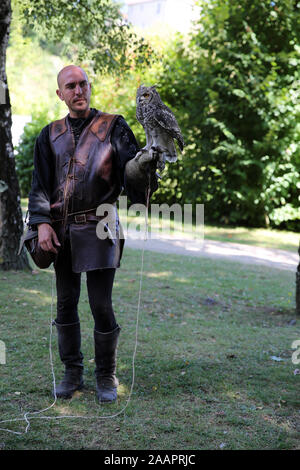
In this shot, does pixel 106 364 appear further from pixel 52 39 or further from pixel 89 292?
pixel 52 39

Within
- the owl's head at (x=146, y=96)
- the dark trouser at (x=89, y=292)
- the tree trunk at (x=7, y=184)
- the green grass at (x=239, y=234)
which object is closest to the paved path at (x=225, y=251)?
the green grass at (x=239, y=234)

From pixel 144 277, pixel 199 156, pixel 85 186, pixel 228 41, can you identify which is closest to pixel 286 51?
pixel 228 41

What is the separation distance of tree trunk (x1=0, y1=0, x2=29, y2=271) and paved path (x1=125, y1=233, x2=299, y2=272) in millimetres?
3459

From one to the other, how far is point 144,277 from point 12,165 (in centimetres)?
263

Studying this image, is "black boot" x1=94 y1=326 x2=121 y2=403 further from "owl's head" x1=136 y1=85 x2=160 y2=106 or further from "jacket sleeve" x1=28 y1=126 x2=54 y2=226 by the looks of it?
"owl's head" x1=136 y1=85 x2=160 y2=106

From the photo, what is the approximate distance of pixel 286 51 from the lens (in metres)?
13.0

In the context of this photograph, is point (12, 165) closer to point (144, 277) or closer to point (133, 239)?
point (144, 277)

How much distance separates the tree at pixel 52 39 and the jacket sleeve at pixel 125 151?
3.72 meters

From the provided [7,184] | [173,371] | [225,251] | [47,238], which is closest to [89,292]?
[47,238]

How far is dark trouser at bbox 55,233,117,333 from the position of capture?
11.6 ft

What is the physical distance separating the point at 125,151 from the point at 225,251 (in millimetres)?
7815

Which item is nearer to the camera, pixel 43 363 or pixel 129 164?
pixel 129 164

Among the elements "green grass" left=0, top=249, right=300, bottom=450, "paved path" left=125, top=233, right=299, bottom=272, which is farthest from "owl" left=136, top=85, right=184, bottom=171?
"paved path" left=125, top=233, right=299, bottom=272

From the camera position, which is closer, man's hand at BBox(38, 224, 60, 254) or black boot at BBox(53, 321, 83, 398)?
man's hand at BBox(38, 224, 60, 254)
